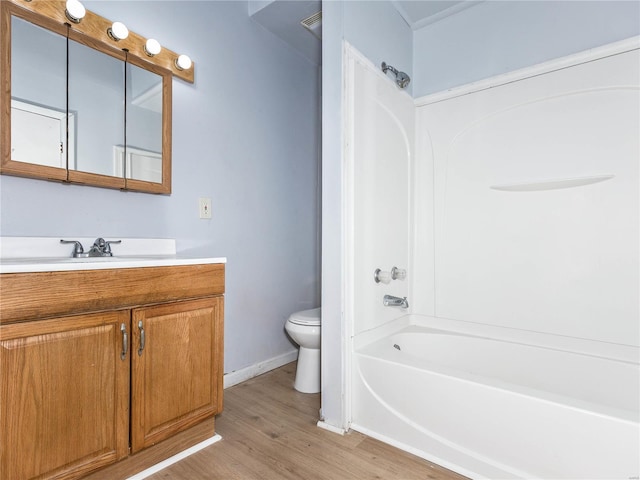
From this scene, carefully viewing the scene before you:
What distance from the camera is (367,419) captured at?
1.69m

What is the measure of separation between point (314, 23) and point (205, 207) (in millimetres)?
1428

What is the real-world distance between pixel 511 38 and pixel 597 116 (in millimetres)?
644

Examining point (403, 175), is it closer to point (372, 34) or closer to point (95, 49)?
point (372, 34)

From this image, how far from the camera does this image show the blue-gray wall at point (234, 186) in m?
1.63

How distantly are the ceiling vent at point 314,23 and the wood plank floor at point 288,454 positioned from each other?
2.37 m

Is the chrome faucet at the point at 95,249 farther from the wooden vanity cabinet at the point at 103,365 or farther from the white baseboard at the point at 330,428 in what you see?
the white baseboard at the point at 330,428

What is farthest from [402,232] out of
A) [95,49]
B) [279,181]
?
[95,49]

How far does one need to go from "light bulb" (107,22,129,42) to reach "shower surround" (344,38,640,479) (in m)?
1.05

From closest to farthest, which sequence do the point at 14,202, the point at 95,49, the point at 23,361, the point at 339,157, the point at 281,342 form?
the point at 23,361 < the point at 14,202 < the point at 95,49 < the point at 339,157 < the point at 281,342

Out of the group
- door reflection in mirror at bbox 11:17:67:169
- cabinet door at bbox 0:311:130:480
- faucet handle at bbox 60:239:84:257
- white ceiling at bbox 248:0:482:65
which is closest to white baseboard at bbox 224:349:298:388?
cabinet door at bbox 0:311:130:480

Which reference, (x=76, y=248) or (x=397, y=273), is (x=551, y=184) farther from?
(x=76, y=248)

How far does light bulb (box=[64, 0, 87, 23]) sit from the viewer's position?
58.2 inches

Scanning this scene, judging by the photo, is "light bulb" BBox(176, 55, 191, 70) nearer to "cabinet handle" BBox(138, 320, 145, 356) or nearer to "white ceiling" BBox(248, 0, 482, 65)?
"white ceiling" BBox(248, 0, 482, 65)

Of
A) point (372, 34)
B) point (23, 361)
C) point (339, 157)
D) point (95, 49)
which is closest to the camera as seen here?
point (23, 361)
